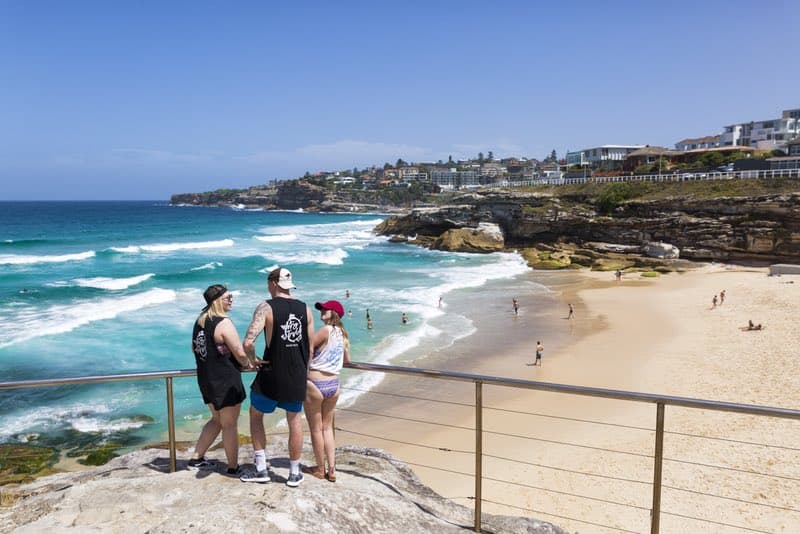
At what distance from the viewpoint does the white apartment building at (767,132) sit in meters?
73.4

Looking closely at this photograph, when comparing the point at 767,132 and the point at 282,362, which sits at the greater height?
the point at 767,132

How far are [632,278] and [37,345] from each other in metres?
32.7

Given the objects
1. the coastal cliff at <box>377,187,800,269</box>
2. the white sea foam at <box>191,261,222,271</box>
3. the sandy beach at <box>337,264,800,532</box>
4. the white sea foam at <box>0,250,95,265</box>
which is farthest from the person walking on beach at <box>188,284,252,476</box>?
the white sea foam at <box>0,250,95,265</box>

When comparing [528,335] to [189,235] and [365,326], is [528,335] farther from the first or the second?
[189,235]

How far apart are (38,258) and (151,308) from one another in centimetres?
3042

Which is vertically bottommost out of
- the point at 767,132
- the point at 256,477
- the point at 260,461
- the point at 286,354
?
the point at 256,477

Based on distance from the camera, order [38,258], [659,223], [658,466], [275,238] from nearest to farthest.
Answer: [658,466] < [659,223] < [38,258] < [275,238]

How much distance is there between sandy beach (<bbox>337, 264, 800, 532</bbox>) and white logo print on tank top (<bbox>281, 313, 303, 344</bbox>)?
9.78 ft

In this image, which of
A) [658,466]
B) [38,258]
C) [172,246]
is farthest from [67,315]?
[172,246]

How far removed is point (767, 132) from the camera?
249 ft

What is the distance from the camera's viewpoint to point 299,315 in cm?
406

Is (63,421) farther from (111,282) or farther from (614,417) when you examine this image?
(111,282)

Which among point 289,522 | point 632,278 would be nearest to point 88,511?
point 289,522

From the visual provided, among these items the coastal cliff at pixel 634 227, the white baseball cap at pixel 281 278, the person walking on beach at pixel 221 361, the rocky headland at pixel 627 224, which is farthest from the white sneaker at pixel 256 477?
the coastal cliff at pixel 634 227
